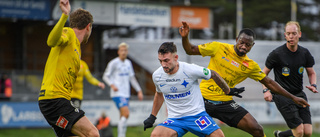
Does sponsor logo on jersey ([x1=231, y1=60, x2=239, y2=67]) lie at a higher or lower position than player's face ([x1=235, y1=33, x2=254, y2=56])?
lower

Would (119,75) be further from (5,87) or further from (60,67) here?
(60,67)

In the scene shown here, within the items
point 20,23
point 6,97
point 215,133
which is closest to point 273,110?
point 6,97

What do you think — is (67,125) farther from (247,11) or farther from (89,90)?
(247,11)

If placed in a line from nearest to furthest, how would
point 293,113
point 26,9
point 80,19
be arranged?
point 80,19 → point 293,113 → point 26,9

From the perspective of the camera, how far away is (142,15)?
20.5 meters

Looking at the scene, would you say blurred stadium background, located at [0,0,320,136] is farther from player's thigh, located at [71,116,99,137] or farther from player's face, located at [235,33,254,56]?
player's face, located at [235,33,254,56]

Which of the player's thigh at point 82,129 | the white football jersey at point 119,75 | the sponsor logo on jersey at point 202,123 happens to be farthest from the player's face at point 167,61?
the white football jersey at point 119,75

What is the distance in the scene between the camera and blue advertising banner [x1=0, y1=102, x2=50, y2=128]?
16023mm

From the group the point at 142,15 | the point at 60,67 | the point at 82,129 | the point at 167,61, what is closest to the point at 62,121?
the point at 82,129

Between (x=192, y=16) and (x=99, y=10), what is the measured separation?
4.13 m

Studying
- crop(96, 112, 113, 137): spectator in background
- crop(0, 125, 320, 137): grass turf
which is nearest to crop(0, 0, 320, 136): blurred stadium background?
crop(0, 125, 320, 137): grass turf

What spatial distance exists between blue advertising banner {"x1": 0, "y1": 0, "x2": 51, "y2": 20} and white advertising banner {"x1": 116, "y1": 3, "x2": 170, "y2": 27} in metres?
2.83

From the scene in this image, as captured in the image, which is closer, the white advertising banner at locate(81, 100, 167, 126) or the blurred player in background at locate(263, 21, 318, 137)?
the blurred player in background at locate(263, 21, 318, 137)

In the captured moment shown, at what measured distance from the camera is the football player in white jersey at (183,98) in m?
6.74
